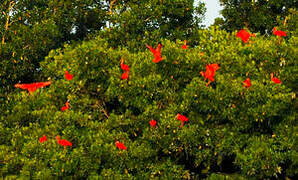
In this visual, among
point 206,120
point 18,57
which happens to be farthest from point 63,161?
point 18,57

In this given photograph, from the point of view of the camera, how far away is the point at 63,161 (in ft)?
39.7

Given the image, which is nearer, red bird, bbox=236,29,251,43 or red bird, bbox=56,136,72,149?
red bird, bbox=56,136,72,149

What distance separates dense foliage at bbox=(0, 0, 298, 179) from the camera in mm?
12172

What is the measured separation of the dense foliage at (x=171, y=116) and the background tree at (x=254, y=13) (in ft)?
37.9

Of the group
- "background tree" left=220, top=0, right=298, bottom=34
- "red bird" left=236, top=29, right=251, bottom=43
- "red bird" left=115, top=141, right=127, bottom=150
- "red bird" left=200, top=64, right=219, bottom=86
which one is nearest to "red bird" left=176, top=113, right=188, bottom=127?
"red bird" left=200, top=64, right=219, bottom=86

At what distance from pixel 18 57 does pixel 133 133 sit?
34.3ft

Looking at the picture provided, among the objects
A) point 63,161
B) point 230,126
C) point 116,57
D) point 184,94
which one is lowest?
point 63,161

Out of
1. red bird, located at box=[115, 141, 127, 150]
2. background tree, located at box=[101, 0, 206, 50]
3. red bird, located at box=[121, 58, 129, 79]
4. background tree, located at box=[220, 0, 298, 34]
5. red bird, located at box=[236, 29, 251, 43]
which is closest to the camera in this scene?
red bird, located at box=[115, 141, 127, 150]

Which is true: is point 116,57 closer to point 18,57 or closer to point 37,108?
point 37,108

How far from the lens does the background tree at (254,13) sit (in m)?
25.3

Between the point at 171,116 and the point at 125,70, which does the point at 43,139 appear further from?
the point at 171,116

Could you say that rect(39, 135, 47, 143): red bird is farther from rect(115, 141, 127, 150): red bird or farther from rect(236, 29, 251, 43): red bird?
rect(236, 29, 251, 43): red bird

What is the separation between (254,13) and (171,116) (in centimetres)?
1558

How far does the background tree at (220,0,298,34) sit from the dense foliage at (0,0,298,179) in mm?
11562
